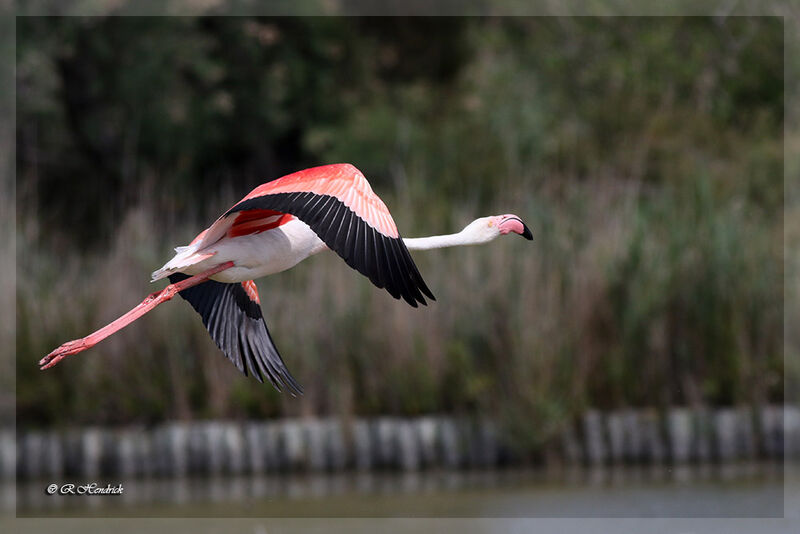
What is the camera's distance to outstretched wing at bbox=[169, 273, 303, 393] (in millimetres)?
6227

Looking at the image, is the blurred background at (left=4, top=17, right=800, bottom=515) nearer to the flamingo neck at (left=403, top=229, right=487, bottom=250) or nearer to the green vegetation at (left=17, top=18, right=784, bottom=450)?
the green vegetation at (left=17, top=18, right=784, bottom=450)

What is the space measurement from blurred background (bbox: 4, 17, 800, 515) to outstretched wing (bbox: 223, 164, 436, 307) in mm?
5905

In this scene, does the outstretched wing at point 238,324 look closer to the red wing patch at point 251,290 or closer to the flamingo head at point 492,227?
the red wing patch at point 251,290

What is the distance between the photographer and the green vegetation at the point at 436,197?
11508 millimetres

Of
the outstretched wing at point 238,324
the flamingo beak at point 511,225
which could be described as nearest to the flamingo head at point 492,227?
the flamingo beak at point 511,225

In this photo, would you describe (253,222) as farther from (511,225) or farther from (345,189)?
(511,225)

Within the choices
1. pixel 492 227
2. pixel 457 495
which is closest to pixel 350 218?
pixel 492 227

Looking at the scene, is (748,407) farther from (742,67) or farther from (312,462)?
(742,67)

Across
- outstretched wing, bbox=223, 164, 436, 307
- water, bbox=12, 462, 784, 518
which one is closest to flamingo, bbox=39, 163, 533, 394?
outstretched wing, bbox=223, 164, 436, 307

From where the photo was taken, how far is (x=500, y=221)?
5977mm

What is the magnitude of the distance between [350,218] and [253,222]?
71 cm

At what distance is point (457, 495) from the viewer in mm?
10602

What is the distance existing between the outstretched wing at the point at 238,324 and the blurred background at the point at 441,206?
16.5 ft

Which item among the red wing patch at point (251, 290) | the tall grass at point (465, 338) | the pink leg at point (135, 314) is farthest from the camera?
the tall grass at point (465, 338)
